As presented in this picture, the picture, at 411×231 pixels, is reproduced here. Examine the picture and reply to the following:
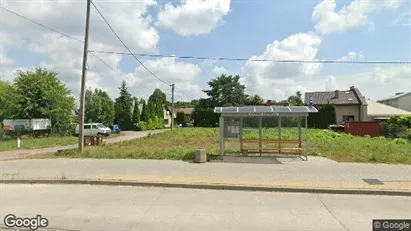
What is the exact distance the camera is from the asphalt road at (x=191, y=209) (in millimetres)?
5730

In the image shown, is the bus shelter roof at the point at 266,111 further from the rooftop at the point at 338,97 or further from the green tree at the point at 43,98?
the rooftop at the point at 338,97

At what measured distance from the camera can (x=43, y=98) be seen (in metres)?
32.7

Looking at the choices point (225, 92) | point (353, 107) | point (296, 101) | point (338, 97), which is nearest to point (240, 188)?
point (353, 107)

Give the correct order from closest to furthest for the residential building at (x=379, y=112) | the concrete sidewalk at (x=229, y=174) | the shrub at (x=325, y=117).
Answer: the concrete sidewalk at (x=229, y=174)
the shrub at (x=325, y=117)
the residential building at (x=379, y=112)

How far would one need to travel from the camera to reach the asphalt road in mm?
5730

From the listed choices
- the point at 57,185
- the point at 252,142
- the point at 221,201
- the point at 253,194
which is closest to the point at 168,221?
the point at 221,201

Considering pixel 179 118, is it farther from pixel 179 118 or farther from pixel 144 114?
pixel 144 114

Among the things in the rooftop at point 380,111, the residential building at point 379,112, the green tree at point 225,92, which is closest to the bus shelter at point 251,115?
the residential building at point 379,112

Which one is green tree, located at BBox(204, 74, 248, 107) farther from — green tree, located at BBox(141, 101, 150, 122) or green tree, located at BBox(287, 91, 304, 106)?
green tree, located at BBox(141, 101, 150, 122)

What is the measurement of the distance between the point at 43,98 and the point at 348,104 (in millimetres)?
40446

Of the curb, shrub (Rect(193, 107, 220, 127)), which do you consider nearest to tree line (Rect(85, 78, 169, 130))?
shrub (Rect(193, 107, 220, 127))
